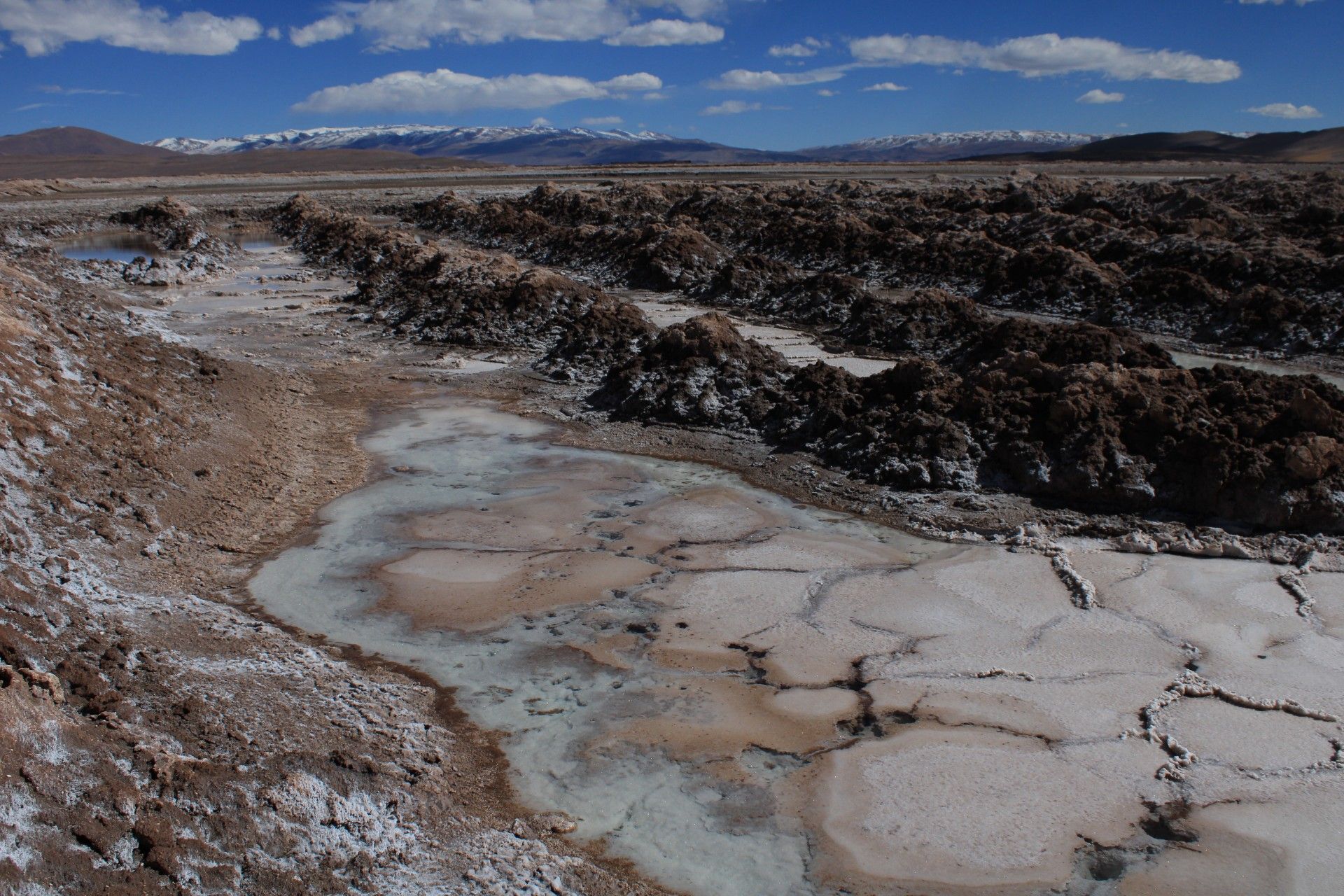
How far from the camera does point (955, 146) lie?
562 ft

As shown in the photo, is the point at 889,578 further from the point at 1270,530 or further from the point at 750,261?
the point at 750,261

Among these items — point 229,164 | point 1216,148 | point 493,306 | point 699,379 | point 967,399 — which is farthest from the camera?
point 229,164

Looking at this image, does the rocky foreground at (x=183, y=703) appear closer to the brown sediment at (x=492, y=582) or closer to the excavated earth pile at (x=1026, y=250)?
the brown sediment at (x=492, y=582)

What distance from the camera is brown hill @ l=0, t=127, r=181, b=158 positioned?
13488 cm

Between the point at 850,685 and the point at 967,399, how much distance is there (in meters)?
4.44

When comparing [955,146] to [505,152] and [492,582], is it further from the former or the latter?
[492,582]

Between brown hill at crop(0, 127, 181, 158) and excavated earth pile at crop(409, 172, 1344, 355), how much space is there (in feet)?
440

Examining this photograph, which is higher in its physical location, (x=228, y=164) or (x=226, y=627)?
(x=228, y=164)

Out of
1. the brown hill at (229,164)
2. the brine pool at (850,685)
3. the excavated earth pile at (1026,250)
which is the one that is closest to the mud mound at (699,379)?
the brine pool at (850,685)

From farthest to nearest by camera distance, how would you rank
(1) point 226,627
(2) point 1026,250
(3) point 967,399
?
(2) point 1026,250
(3) point 967,399
(1) point 226,627

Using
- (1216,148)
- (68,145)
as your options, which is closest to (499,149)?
(68,145)

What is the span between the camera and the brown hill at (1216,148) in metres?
62.0

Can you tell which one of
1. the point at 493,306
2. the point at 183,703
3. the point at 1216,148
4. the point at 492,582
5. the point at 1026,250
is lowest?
the point at 492,582

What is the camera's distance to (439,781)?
449 centimetres
